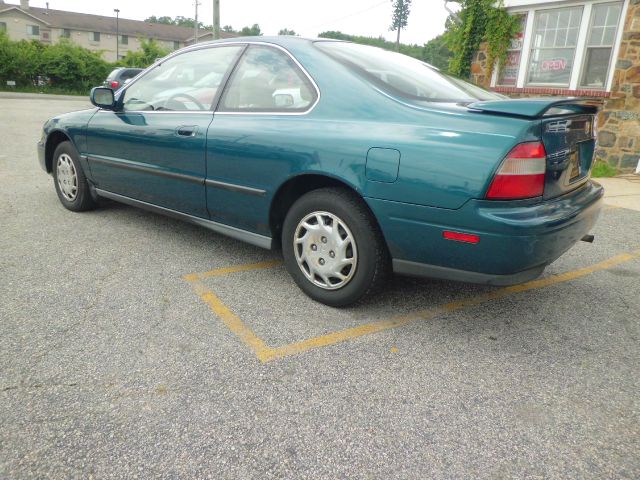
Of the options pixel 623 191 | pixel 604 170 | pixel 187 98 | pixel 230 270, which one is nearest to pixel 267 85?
pixel 187 98

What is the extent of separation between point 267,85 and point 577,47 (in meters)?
7.62

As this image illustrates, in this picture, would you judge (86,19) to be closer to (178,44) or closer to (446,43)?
(178,44)

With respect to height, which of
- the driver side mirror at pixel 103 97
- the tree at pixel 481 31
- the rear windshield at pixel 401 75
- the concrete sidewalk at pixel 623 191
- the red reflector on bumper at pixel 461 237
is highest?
the tree at pixel 481 31

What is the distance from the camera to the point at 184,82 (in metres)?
3.75

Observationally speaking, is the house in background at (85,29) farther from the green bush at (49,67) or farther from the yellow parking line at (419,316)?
the yellow parking line at (419,316)

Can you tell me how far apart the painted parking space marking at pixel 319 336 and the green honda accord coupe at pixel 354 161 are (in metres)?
0.26

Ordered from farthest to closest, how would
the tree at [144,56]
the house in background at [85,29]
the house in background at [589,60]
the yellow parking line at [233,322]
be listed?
the house in background at [85,29] → the tree at [144,56] → the house in background at [589,60] → the yellow parking line at [233,322]

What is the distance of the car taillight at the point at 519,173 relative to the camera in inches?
87.6

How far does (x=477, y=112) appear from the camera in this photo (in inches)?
93.1

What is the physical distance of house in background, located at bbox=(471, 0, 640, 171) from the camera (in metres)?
7.93

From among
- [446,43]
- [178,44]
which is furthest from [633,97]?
[178,44]

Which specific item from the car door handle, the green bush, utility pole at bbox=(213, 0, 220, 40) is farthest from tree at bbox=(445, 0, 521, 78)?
the green bush

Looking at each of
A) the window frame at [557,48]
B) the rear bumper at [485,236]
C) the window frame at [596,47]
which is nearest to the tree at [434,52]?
the window frame at [557,48]

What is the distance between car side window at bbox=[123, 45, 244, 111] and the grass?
7.03 m
